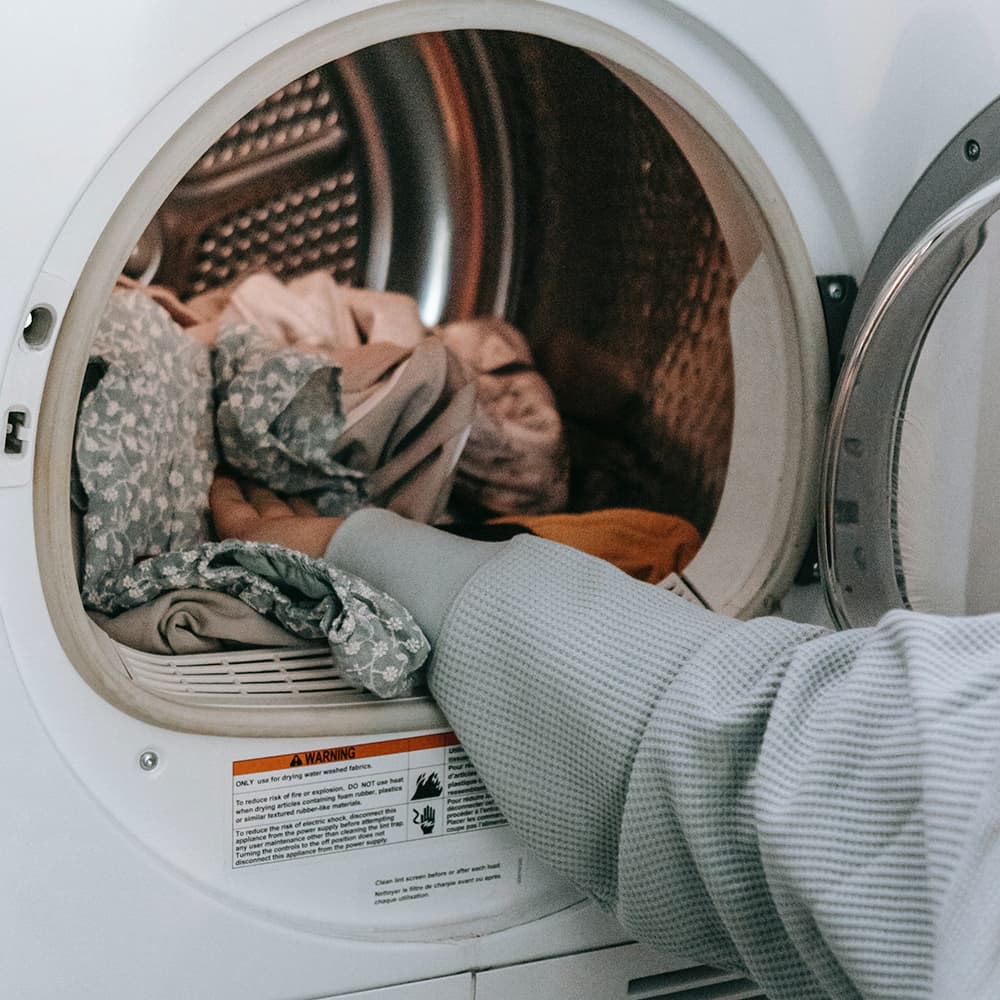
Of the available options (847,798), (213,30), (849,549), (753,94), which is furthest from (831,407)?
(213,30)

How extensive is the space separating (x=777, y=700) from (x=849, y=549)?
0.28 m

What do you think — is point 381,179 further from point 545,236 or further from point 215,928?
point 215,928

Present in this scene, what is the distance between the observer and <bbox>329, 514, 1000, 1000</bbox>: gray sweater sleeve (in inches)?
21.6

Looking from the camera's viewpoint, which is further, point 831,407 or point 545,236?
point 545,236

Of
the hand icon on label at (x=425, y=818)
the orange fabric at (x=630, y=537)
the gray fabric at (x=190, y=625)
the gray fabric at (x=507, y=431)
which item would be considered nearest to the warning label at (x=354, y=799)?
the hand icon on label at (x=425, y=818)

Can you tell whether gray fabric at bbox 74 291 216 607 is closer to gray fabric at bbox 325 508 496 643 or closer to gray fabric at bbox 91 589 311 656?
gray fabric at bbox 91 589 311 656

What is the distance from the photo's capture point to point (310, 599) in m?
0.85

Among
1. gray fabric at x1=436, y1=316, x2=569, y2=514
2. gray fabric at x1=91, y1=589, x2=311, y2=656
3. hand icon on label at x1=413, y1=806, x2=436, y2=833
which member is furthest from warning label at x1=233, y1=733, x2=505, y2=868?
gray fabric at x1=436, y1=316, x2=569, y2=514

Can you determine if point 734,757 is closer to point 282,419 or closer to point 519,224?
point 282,419

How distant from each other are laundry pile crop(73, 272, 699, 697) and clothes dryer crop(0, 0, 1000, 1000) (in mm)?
41

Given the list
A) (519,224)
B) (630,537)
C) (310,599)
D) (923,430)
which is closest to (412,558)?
(310,599)

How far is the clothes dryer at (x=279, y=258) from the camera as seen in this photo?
0.67 meters

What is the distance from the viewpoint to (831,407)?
0.88 metres

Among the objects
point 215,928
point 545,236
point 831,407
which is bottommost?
point 215,928
